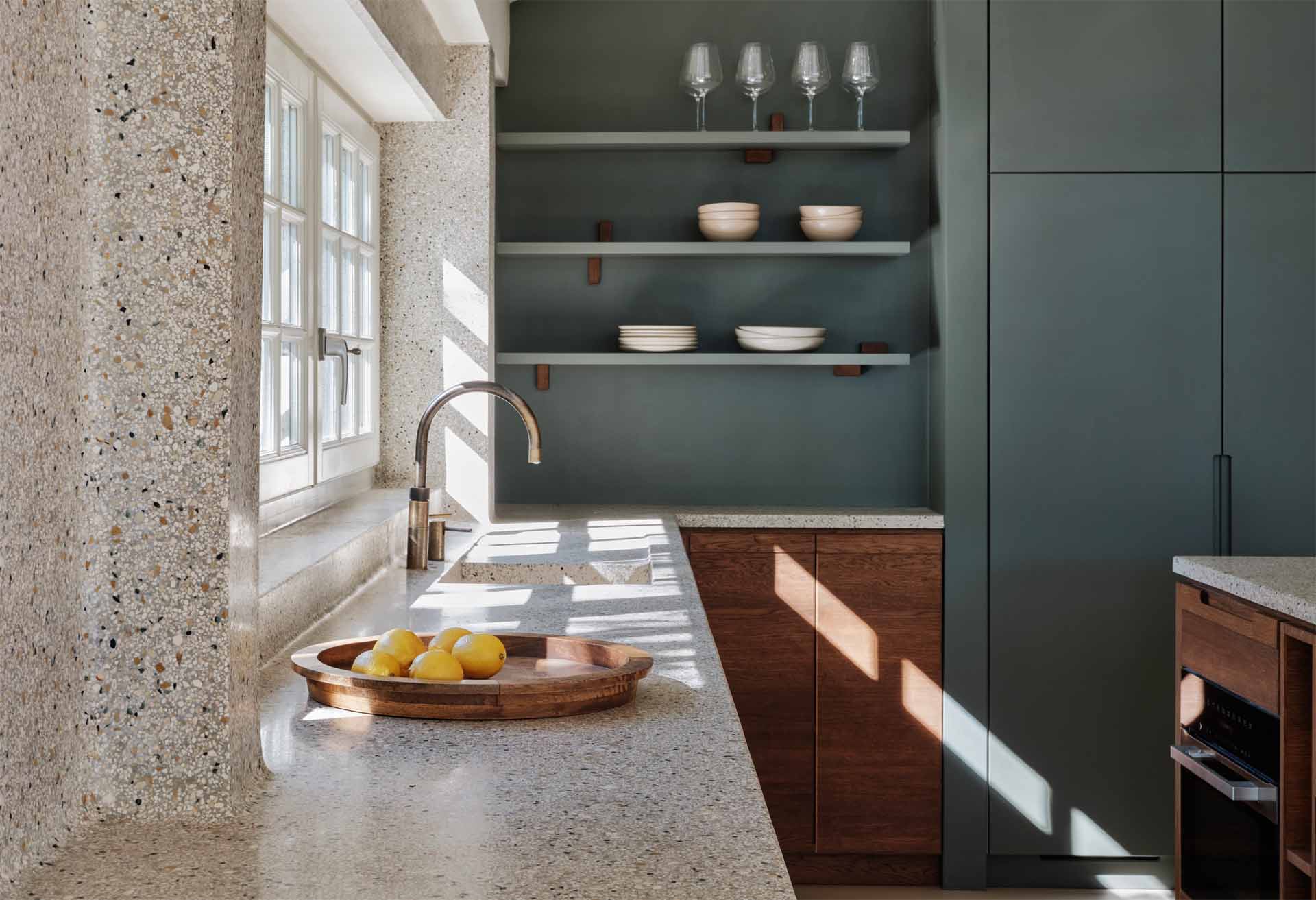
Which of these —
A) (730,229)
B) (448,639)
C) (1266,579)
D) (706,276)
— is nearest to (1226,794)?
(1266,579)

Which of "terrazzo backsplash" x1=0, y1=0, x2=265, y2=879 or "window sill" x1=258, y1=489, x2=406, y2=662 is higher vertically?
"terrazzo backsplash" x1=0, y1=0, x2=265, y2=879

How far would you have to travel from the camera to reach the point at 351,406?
2.99 m

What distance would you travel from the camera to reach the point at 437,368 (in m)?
3.26

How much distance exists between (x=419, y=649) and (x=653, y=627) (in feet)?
1.40

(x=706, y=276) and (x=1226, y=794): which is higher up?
(x=706, y=276)

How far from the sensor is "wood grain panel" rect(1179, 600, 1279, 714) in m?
2.12

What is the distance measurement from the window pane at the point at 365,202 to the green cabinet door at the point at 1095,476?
173 centimetres

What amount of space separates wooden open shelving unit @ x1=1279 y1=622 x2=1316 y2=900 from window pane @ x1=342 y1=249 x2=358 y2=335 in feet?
7.20

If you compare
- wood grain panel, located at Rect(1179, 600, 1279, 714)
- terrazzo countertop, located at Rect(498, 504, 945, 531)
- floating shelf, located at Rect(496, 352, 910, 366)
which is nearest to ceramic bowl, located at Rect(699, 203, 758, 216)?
floating shelf, located at Rect(496, 352, 910, 366)

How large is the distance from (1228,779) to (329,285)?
7.25 feet

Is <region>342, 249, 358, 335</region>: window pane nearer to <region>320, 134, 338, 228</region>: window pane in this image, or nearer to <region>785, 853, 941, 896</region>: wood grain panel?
<region>320, 134, 338, 228</region>: window pane

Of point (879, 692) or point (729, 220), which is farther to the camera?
point (729, 220)

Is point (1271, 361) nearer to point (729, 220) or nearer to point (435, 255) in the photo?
point (729, 220)

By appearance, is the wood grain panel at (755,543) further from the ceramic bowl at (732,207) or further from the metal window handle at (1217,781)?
the metal window handle at (1217,781)
